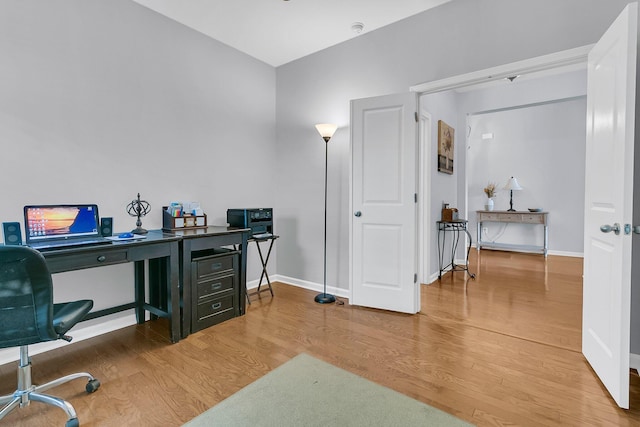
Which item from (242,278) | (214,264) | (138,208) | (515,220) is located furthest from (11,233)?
(515,220)

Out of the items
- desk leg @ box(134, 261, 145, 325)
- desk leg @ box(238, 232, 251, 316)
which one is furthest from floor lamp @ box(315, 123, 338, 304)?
desk leg @ box(134, 261, 145, 325)

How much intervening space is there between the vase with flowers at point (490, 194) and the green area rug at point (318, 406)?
5779mm

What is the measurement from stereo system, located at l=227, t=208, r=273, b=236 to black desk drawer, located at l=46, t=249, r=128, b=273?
1.24 metres

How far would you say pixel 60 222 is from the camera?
7.07 feet

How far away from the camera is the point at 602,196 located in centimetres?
191

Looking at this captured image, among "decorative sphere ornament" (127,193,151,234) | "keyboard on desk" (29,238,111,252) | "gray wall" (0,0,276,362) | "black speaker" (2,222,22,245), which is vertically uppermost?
"gray wall" (0,0,276,362)

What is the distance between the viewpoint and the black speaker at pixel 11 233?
75.1 inches

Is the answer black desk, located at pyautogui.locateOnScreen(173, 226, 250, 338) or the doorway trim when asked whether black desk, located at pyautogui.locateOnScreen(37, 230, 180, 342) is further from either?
the doorway trim

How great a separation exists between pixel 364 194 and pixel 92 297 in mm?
2567

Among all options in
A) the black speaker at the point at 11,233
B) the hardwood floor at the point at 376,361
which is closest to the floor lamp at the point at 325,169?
the hardwood floor at the point at 376,361

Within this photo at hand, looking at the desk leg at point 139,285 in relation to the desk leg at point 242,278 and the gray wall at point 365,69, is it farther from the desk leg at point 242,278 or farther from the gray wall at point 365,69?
the gray wall at point 365,69

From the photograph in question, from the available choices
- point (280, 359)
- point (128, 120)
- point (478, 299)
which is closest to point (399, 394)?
point (280, 359)

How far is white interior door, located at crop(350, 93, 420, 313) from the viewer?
3008 mm

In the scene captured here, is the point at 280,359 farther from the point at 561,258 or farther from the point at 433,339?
the point at 561,258
